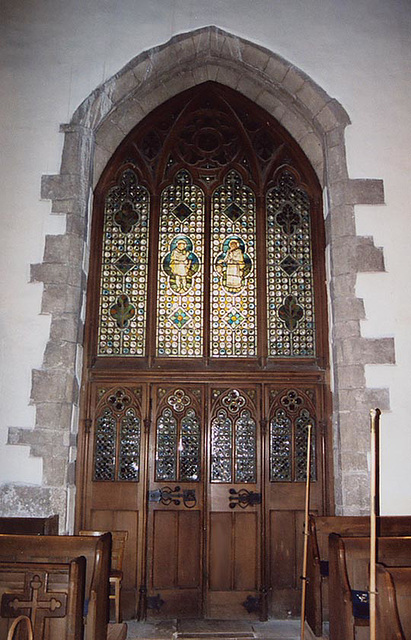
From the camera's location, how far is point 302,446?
17.9 ft

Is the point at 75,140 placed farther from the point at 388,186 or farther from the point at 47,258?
the point at 388,186

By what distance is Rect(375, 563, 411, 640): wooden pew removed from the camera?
8.74ft

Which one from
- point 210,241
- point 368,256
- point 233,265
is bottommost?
point 368,256

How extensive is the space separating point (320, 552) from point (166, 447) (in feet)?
5.47

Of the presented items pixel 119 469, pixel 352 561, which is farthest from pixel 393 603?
pixel 119 469

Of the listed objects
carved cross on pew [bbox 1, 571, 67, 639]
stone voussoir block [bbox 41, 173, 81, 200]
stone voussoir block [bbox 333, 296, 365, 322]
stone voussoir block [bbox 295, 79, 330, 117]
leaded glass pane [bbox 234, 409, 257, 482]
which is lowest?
carved cross on pew [bbox 1, 571, 67, 639]

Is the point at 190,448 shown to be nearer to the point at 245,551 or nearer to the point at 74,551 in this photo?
the point at 245,551

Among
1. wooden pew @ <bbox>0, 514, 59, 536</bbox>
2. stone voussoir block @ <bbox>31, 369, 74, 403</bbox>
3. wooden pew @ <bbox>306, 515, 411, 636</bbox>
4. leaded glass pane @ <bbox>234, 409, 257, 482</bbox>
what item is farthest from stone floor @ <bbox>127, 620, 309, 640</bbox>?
stone voussoir block @ <bbox>31, 369, 74, 403</bbox>

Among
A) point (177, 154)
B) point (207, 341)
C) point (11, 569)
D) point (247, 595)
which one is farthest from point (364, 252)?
point (11, 569)

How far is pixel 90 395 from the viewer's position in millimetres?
5496

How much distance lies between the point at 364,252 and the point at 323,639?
2940 mm

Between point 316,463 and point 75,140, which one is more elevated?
point 75,140

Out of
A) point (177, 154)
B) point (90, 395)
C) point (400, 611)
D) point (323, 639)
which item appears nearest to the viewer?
point (400, 611)

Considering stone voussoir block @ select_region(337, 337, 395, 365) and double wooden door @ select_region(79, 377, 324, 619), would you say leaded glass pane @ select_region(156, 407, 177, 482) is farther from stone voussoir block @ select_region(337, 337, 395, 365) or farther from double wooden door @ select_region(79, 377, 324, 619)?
stone voussoir block @ select_region(337, 337, 395, 365)
